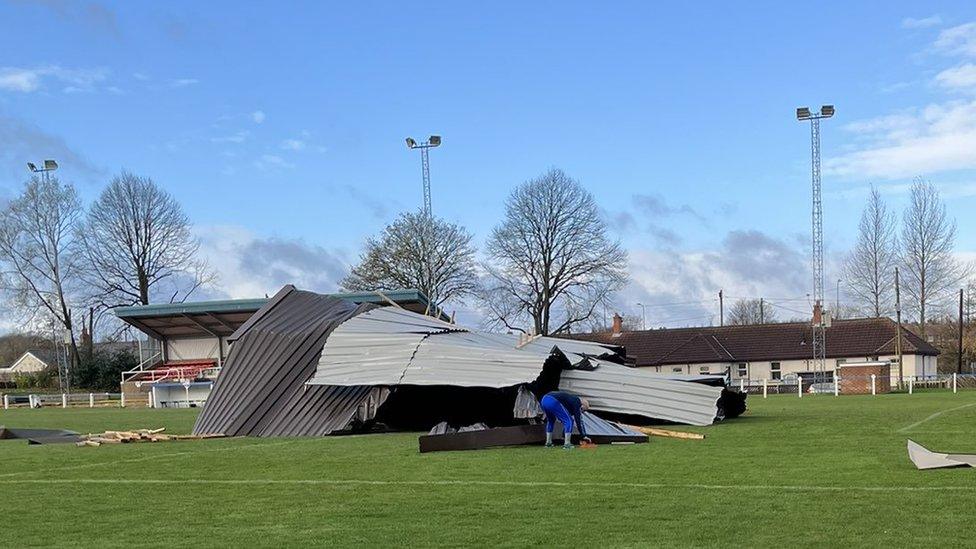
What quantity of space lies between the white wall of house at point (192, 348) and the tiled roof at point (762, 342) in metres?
25.6

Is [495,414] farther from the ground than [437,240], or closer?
closer

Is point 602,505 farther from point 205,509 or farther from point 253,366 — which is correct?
point 253,366

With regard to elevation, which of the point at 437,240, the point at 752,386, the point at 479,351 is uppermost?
the point at 437,240

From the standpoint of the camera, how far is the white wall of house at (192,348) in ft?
203

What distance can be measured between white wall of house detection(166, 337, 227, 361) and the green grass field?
139 ft

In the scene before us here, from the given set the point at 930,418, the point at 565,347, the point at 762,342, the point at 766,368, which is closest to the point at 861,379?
the point at 930,418

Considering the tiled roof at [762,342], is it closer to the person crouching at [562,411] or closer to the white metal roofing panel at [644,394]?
the white metal roofing panel at [644,394]

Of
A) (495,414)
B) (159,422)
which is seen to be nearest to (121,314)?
(159,422)

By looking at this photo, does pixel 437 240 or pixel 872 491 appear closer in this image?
pixel 872 491

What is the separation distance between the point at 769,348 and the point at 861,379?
85.9 ft

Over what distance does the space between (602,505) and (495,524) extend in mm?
1548

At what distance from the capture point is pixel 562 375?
938 inches

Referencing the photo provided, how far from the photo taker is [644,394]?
77.0 ft

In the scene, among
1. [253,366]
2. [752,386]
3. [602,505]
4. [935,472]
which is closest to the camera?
[602,505]
